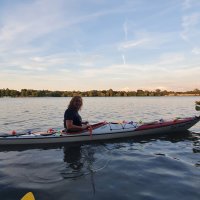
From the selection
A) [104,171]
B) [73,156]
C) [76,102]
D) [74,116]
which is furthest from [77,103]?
[104,171]

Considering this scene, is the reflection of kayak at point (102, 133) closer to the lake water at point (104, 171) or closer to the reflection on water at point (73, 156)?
the lake water at point (104, 171)

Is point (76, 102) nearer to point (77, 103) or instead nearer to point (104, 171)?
point (77, 103)

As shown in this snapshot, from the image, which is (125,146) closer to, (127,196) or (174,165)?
(174,165)

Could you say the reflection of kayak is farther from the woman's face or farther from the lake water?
the woman's face

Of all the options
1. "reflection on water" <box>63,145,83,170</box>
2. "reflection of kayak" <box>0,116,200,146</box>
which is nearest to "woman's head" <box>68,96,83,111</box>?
"reflection of kayak" <box>0,116,200,146</box>

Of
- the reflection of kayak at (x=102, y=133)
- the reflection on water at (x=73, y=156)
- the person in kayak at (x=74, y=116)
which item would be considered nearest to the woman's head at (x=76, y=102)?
the person in kayak at (x=74, y=116)

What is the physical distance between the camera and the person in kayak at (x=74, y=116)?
40.2ft

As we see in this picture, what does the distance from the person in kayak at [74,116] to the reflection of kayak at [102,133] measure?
0.33m

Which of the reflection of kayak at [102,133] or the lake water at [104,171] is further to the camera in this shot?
the reflection of kayak at [102,133]

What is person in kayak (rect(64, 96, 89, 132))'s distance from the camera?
40.2 ft

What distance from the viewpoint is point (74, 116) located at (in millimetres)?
12500

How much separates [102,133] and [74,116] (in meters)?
1.94

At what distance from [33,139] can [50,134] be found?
852 mm

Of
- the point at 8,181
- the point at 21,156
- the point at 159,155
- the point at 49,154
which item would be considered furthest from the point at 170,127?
the point at 8,181
